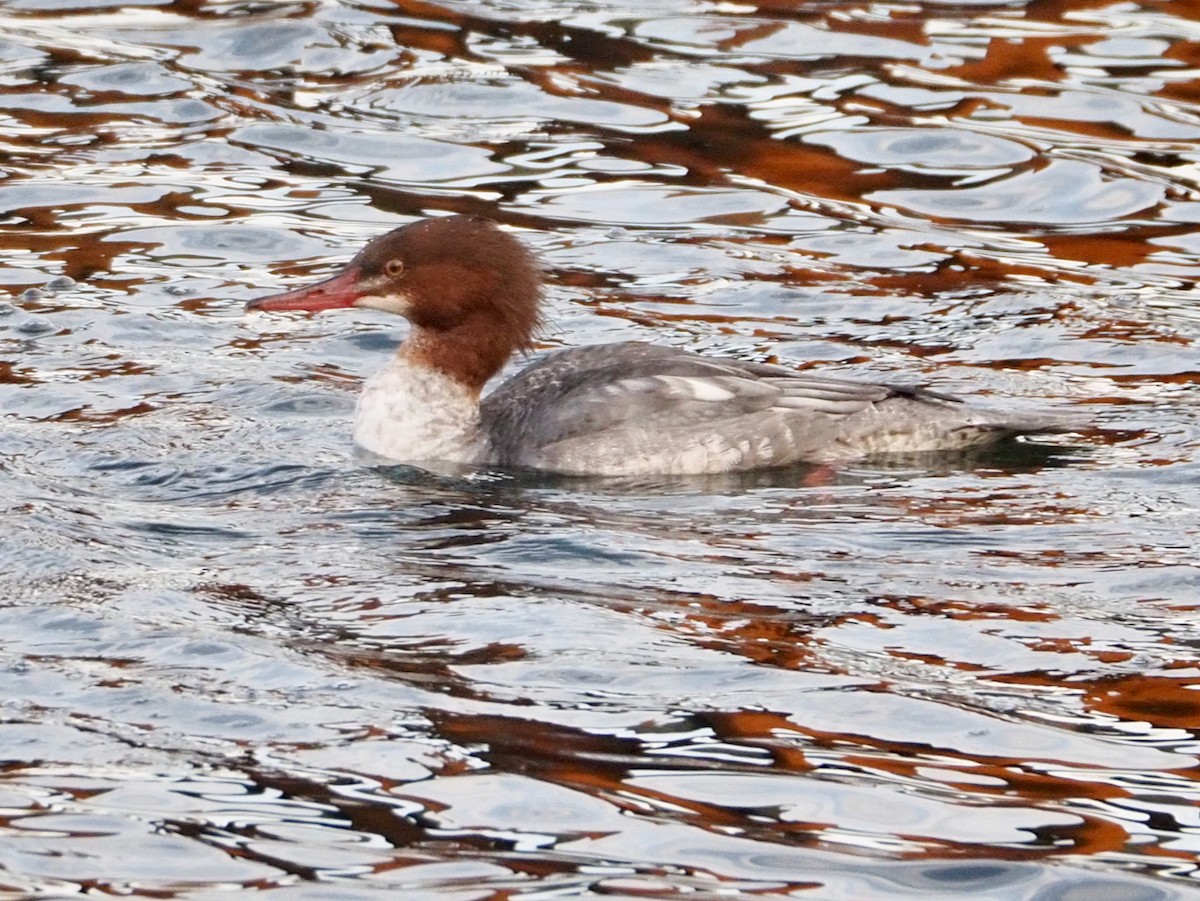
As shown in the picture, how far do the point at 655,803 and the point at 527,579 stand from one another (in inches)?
75.7

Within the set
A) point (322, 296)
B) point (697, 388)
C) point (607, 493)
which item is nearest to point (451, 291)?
point (322, 296)

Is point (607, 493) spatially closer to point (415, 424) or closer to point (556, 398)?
point (556, 398)

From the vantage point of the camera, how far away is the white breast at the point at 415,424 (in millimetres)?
9023

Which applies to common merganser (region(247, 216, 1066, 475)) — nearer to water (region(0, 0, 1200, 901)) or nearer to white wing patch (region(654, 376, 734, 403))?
white wing patch (region(654, 376, 734, 403))

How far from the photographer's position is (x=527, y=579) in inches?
282

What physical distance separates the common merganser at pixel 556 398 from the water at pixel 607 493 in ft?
0.54

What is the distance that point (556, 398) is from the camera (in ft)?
28.9

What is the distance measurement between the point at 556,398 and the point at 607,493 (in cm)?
57

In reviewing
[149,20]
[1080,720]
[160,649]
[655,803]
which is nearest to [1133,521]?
[1080,720]

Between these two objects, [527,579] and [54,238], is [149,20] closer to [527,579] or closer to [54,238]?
[54,238]

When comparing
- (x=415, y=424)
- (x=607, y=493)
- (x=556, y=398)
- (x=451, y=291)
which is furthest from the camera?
(x=451, y=291)

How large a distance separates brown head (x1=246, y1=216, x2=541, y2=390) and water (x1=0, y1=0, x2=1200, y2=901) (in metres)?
0.62

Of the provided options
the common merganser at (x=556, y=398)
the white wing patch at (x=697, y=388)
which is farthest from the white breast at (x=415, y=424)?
the white wing patch at (x=697, y=388)

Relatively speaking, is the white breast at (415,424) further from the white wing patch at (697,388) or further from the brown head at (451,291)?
the white wing patch at (697,388)
